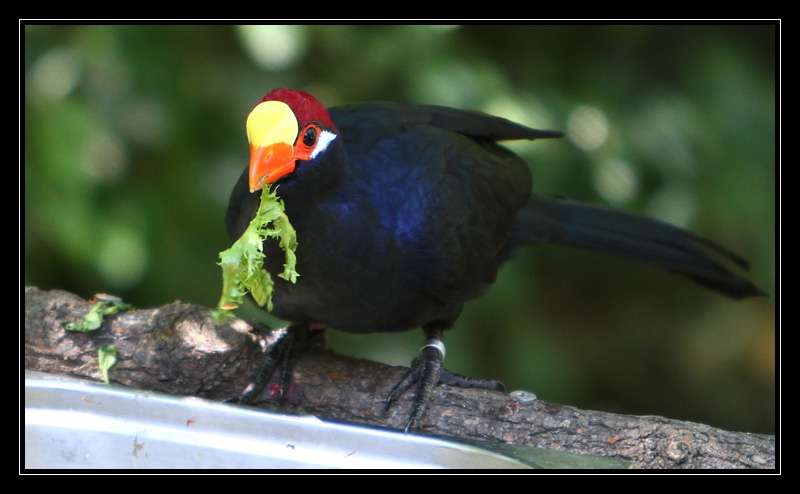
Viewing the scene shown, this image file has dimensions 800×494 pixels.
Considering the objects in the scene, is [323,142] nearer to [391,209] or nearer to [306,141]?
[306,141]

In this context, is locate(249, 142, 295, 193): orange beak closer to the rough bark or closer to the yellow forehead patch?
the yellow forehead patch

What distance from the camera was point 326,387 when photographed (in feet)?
9.68

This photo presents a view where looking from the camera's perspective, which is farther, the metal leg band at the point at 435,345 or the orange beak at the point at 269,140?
the metal leg band at the point at 435,345

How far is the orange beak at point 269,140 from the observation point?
2.50 meters

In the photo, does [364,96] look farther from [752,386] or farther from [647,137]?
[752,386]

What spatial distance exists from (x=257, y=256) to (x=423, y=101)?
4.79 feet

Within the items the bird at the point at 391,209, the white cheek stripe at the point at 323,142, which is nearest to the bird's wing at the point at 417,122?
the bird at the point at 391,209

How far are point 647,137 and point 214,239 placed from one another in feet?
6.09

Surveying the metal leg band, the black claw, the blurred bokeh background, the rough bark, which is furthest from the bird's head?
the blurred bokeh background

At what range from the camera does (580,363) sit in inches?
191

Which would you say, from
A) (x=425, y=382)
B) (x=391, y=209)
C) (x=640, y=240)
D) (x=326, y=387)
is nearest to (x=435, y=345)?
(x=425, y=382)

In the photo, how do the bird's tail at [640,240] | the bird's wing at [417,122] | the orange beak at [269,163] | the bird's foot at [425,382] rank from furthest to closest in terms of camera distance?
the bird's tail at [640,240] < the bird's wing at [417,122] < the bird's foot at [425,382] < the orange beak at [269,163]

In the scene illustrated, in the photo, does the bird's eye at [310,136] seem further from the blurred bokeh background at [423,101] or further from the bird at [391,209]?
the blurred bokeh background at [423,101]
